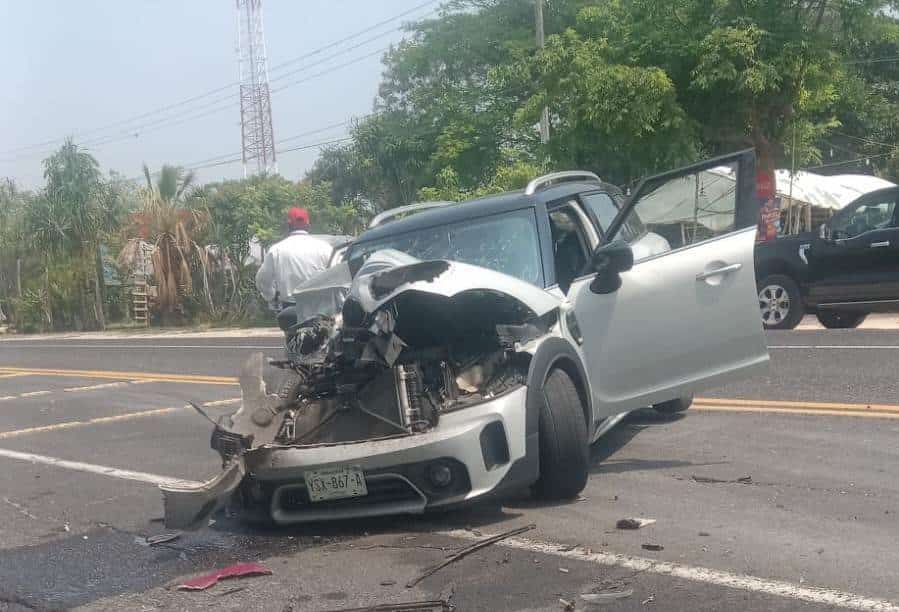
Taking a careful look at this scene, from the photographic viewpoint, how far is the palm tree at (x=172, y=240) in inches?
1374

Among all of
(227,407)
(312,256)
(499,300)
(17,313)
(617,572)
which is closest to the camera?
(617,572)

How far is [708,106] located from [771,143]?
4.21ft

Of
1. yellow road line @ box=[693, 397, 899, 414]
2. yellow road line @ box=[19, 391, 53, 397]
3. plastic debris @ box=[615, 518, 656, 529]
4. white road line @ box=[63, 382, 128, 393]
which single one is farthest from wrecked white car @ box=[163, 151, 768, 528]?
yellow road line @ box=[19, 391, 53, 397]

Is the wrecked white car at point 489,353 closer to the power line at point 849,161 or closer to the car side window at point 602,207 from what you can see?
the car side window at point 602,207

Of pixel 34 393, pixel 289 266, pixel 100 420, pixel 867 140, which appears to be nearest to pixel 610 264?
pixel 289 266

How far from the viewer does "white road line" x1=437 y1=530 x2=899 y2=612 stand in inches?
156

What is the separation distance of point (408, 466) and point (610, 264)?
5.96 ft

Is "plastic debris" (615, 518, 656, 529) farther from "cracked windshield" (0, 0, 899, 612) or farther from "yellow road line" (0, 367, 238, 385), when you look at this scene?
"yellow road line" (0, 367, 238, 385)

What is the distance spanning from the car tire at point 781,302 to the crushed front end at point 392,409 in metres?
9.63

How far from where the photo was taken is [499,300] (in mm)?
5484

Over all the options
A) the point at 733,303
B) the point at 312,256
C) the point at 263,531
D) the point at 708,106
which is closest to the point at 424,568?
the point at 263,531

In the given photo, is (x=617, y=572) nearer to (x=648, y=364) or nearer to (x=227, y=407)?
(x=648, y=364)

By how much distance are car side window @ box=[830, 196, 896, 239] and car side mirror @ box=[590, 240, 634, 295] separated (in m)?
9.06

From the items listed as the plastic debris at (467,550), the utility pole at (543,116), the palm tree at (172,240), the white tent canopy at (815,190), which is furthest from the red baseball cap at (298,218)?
the palm tree at (172,240)
